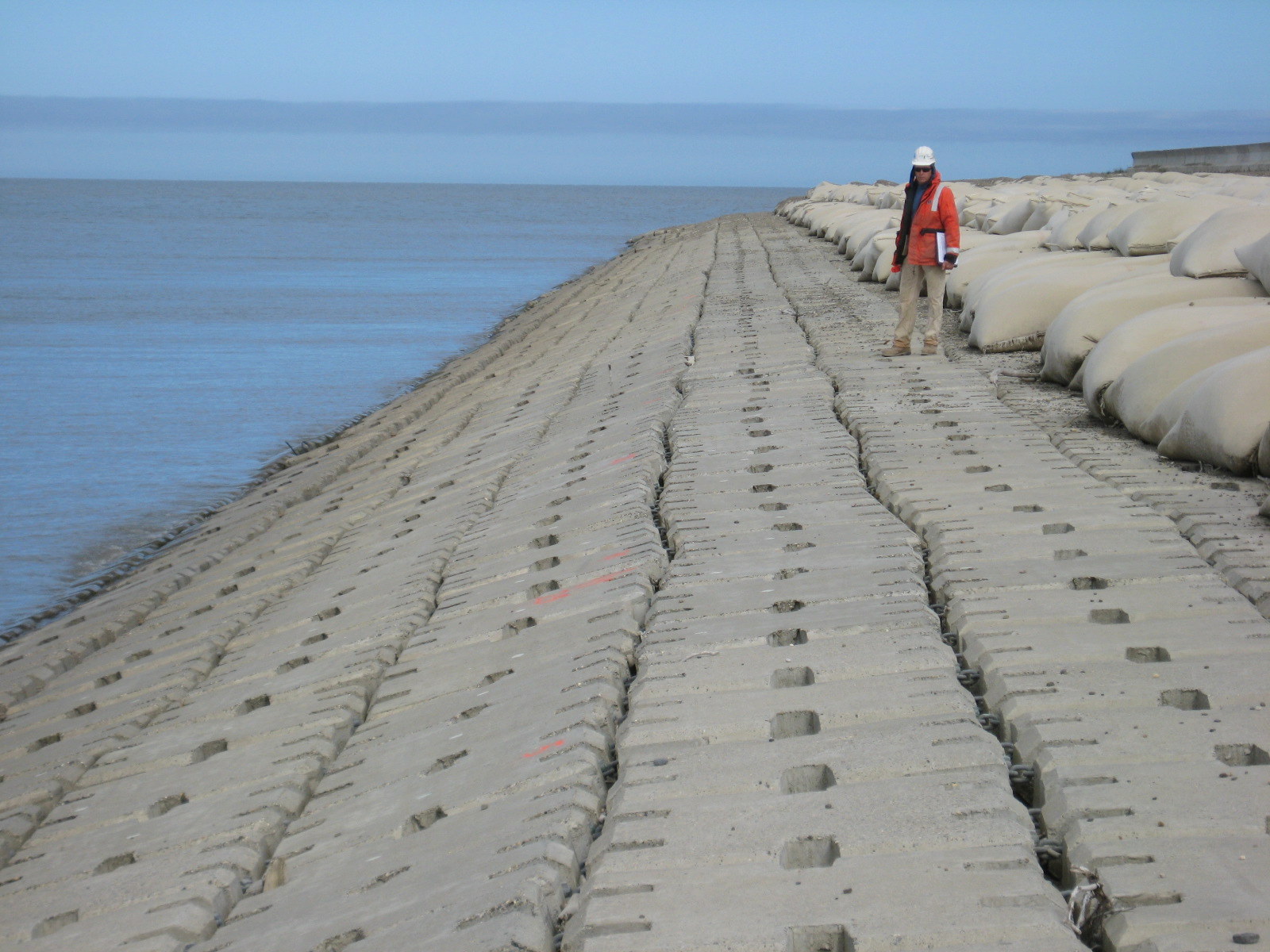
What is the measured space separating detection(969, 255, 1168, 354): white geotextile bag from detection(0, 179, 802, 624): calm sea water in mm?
7230

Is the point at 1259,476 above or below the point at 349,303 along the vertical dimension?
above

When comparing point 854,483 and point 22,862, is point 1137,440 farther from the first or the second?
point 22,862

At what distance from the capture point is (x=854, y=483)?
214 inches

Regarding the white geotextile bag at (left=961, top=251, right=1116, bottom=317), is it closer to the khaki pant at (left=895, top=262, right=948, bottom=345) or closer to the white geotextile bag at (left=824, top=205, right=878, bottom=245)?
the khaki pant at (left=895, top=262, right=948, bottom=345)

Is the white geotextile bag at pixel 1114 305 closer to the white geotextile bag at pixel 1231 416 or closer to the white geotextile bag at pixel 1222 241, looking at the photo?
the white geotextile bag at pixel 1222 241

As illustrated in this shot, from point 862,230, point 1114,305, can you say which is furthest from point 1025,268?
point 862,230

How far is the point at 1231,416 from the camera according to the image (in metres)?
5.23

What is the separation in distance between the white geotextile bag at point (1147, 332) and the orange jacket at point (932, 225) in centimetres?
225

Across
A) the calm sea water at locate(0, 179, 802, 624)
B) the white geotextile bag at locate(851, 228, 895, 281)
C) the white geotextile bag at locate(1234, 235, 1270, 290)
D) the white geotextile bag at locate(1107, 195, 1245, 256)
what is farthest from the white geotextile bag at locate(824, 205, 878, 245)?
the white geotextile bag at locate(1234, 235, 1270, 290)

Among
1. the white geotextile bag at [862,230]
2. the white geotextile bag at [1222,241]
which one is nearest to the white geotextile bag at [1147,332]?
the white geotextile bag at [1222,241]

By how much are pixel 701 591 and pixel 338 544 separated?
4.01m

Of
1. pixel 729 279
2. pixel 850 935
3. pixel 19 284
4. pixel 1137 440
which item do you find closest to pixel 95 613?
pixel 1137 440

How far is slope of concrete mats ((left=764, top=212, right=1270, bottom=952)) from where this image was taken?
239cm

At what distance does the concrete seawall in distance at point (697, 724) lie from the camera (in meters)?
2.54
